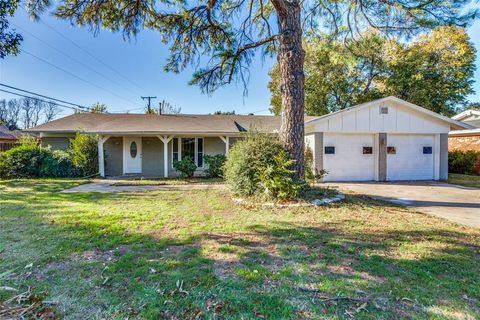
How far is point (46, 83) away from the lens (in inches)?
739

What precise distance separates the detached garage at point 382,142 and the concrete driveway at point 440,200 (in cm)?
204

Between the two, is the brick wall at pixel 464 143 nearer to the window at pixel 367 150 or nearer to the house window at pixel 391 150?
the house window at pixel 391 150

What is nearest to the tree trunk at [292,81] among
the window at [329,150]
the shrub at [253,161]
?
the shrub at [253,161]

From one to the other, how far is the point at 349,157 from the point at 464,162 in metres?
8.51

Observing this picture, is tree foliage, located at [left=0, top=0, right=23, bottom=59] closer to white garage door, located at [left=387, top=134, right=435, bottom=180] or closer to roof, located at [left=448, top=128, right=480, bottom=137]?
white garage door, located at [left=387, top=134, right=435, bottom=180]

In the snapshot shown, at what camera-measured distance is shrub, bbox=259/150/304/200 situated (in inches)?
260

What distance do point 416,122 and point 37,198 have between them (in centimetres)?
1487

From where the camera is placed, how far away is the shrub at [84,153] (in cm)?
1265

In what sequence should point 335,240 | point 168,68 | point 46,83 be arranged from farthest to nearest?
point 46,83 → point 168,68 → point 335,240

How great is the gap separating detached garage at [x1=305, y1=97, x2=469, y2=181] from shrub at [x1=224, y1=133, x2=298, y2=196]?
476 cm

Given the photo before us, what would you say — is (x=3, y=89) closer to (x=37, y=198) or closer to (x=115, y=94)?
(x=37, y=198)

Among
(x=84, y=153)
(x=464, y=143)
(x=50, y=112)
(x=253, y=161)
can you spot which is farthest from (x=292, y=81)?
(x=50, y=112)

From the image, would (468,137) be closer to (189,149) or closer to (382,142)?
(382,142)

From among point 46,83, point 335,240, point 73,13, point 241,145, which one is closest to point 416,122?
point 241,145
